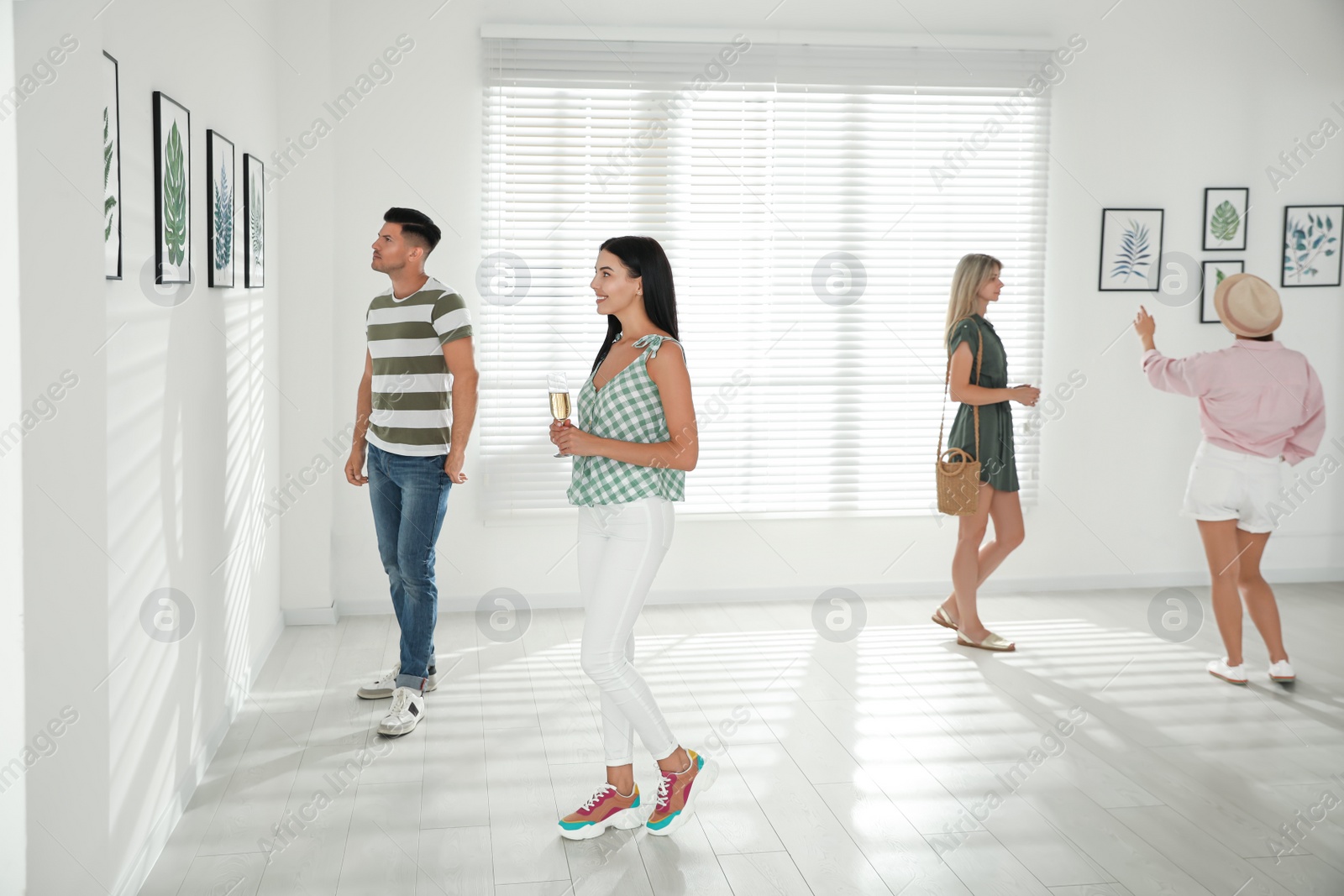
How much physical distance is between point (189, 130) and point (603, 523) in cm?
164

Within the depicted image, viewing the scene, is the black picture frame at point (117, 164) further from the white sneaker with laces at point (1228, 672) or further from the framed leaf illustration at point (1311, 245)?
the framed leaf illustration at point (1311, 245)

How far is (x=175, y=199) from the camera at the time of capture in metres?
2.99

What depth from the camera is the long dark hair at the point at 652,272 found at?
9.09 feet

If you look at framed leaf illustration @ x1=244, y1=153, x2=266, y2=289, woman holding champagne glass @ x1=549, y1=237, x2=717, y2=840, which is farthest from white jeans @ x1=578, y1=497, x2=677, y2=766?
framed leaf illustration @ x1=244, y1=153, x2=266, y2=289

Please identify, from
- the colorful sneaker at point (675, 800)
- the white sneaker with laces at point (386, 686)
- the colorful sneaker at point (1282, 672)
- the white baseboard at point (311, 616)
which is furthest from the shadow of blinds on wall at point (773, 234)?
the colorful sneaker at point (675, 800)

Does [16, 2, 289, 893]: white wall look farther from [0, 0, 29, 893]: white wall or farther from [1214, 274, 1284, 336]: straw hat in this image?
[1214, 274, 1284, 336]: straw hat

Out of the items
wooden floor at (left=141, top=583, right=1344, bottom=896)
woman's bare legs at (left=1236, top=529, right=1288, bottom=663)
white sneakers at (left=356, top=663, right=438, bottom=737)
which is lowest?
wooden floor at (left=141, top=583, right=1344, bottom=896)

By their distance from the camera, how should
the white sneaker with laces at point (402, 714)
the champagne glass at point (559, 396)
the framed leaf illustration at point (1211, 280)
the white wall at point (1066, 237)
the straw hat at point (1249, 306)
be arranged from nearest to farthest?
the champagne glass at point (559, 396), the white sneaker with laces at point (402, 714), the straw hat at point (1249, 306), the white wall at point (1066, 237), the framed leaf illustration at point (1211, 280)

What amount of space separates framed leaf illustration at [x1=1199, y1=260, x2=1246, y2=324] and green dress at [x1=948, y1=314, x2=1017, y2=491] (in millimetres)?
1870

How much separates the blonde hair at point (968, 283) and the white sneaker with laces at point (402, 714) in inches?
94.3

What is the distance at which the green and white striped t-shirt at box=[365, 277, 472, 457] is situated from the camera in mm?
3688

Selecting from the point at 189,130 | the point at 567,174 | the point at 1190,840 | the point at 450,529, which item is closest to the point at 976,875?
the point at 1190,840

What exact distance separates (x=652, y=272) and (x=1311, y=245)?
4.55 meters

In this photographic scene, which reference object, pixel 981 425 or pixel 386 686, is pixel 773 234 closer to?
pixel 981 425
